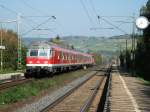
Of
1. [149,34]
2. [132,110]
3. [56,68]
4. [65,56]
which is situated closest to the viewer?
[132,110]

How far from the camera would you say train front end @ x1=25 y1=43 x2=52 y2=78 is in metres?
41.2

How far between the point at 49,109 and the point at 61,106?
1.58 m

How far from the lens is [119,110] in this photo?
662 inches

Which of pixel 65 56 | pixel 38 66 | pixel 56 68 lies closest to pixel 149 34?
pixel 65 56

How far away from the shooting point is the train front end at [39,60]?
41188 mm

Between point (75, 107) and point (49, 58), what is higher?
point (49, 58)

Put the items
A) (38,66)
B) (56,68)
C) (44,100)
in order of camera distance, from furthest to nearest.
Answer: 1. (56,68)
2. (38,66)
3. (44,100)

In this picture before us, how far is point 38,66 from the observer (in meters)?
41.0

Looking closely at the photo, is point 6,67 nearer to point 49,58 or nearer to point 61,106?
point 49,58

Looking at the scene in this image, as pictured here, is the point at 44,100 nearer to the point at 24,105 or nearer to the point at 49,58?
the point at 24,105

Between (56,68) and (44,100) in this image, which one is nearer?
(44,100)

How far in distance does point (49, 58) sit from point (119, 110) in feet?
81.9

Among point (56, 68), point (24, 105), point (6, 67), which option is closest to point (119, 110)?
point (24, 105)

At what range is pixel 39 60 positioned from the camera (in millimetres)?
41531
